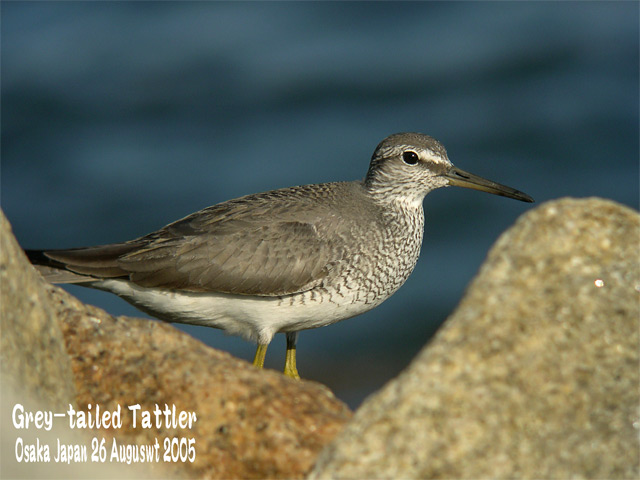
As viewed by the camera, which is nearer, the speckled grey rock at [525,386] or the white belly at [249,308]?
the speckled grey rock at [525,386]

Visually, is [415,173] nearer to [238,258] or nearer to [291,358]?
[238,258]

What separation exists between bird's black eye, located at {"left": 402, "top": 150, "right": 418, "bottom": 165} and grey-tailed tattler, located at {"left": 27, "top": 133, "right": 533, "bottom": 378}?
0.27 feet

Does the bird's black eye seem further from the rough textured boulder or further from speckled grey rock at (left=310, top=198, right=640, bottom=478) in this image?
speckled grey rock at (left=310, top=198, right=640, bottom=478)

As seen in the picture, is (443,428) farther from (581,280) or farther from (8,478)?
(8,478)

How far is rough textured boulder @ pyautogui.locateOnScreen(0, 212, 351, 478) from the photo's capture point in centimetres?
467

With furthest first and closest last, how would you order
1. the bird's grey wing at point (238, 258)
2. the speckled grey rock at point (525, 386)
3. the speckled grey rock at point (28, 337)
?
the bird's grey wing at point (238, 258)
the speckled grey rock at point (28, 337)
the speckled grey rock at point (525, 386)

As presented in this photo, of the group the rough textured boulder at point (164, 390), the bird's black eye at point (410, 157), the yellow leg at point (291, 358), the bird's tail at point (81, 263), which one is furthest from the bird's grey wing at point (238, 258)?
the rough textured boulder at point (164, 390)

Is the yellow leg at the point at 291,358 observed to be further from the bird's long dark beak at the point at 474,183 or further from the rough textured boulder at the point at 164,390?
the rough textured boulder at the point at 164,390

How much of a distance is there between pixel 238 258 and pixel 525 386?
13.3 ft

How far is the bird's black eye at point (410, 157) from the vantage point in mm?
8207

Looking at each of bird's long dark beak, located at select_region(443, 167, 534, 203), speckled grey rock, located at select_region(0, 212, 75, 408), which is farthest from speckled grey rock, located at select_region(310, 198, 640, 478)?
bird's long dark beak, located at select_region(443, 167, 534, 203)

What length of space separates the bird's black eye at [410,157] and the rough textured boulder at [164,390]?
341 cm

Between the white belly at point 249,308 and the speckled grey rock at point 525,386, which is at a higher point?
the white belly at point 249,308

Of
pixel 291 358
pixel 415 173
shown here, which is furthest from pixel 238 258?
pixel 415 173
